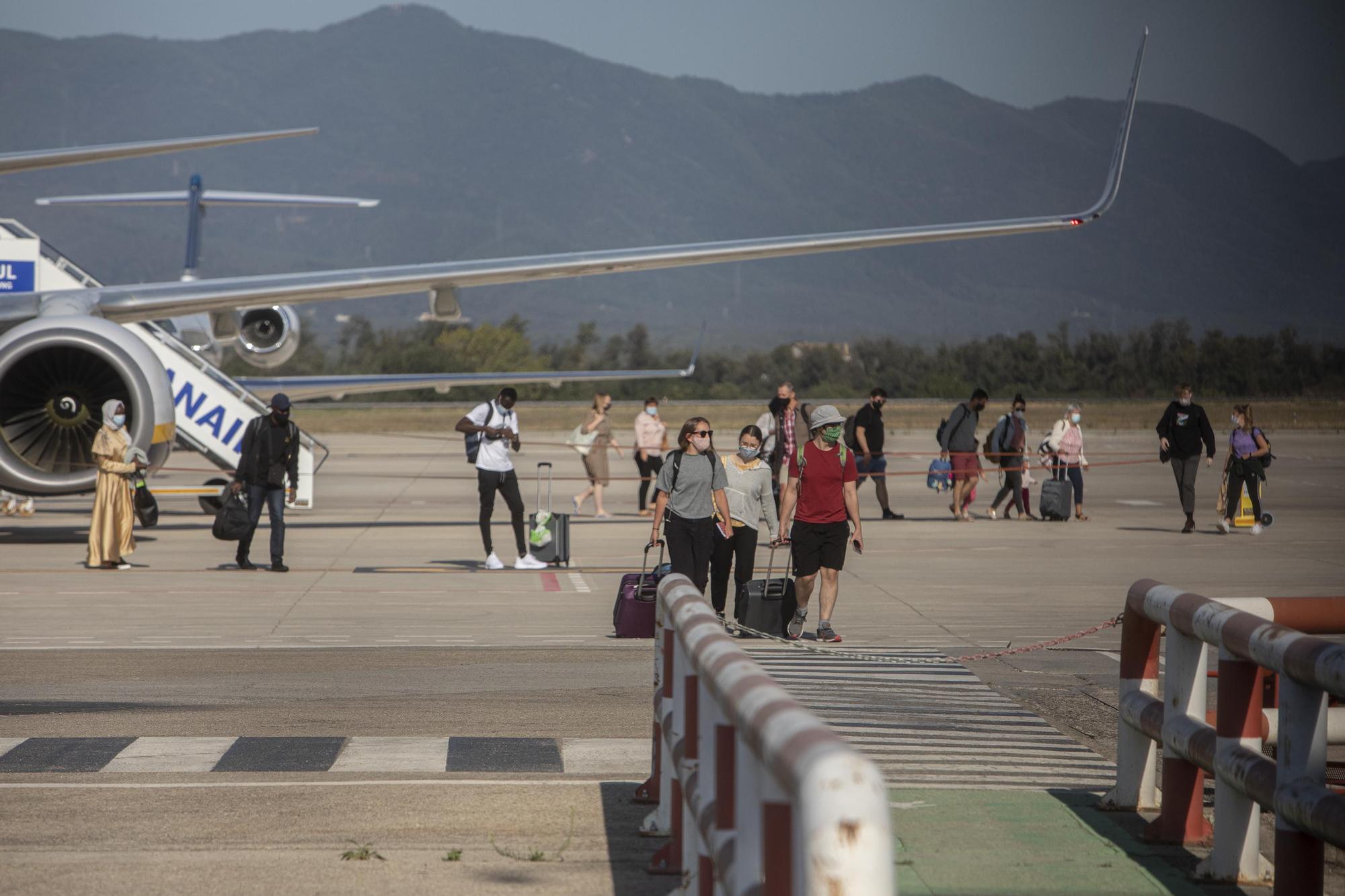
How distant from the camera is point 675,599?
239 inches

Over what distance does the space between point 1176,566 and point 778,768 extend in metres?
15.0

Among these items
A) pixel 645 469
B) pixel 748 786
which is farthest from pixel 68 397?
pixel 748 786

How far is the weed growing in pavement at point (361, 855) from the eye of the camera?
6.02m

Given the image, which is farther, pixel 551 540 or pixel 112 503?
pixel 551 540

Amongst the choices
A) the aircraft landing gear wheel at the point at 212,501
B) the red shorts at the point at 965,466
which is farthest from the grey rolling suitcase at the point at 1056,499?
the aircraft landing gear wheel at the point at 212,501

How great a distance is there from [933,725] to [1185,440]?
551 inches

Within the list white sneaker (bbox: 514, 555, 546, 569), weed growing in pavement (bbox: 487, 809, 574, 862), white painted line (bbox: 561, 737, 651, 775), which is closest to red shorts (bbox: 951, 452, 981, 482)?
white sneaker (bbox: 514, 555, 546, 569)

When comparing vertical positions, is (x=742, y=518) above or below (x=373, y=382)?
below

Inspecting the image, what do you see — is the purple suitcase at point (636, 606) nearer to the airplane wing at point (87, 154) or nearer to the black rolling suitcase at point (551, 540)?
the black rolling suitcase at point (551, 540)

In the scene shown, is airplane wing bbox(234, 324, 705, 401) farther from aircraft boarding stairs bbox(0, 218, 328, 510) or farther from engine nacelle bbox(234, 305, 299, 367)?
aircraft boarding stairs bbox(0, 218, 328, 510)

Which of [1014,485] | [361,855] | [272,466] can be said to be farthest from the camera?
[1014,485]

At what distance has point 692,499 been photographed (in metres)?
12.2

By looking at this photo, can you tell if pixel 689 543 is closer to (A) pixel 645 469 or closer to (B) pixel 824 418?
(B) pixel 824 418

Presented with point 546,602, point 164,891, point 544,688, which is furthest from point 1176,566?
point 164,891
